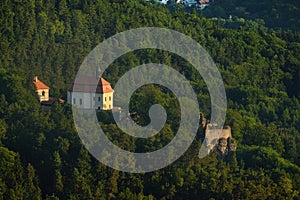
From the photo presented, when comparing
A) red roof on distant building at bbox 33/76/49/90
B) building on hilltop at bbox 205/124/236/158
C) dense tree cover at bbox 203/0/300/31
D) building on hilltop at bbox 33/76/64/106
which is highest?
dense tree cover at bbox 203/0/300/31

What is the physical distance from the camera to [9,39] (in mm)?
69938

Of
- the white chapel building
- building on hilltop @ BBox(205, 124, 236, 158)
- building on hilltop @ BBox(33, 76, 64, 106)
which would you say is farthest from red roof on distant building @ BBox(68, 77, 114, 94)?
building on hilltop @ BBox(205, 124, 236, 158)

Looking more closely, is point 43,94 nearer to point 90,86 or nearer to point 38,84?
point 38,84

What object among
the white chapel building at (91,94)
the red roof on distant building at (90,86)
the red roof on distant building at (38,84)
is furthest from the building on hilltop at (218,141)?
the red roof on distant building at (38,84)

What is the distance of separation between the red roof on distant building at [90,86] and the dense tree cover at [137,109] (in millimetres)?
1139

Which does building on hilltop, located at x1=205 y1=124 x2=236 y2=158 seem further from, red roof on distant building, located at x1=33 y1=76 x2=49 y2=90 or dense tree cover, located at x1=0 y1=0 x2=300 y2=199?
red roof on distant building, located at x1=33 y1=76 x2=49 y2=90

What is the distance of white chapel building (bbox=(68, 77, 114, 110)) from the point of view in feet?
184

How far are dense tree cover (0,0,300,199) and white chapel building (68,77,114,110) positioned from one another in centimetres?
83

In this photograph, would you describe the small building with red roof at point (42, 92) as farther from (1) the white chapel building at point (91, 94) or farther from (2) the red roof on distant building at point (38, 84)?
(1) the white chapel building at point (91, 94)

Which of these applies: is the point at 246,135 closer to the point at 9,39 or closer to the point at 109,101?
the point at 109,101

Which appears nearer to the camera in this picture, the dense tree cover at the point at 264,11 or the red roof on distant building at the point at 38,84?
the red roof on distant building at the point at 38,84

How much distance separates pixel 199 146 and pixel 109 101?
180 inches

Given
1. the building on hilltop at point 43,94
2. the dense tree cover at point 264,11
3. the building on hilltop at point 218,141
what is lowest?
the building on hilltop at point 218,141

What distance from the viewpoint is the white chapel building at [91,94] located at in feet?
184
